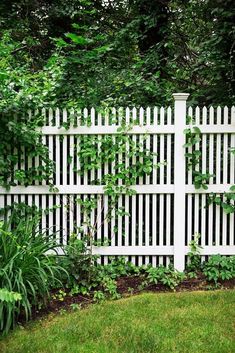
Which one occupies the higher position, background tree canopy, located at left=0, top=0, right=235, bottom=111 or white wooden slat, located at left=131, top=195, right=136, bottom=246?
background tree canopy, located at left=0, top=0, right=235, bottom=111

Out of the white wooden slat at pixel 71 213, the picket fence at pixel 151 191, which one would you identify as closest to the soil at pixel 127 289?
the picket fence at pixel 151 191

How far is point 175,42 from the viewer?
24.0ft

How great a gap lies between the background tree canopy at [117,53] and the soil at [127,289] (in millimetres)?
1910

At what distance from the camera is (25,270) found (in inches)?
133

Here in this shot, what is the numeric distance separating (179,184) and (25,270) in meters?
1.79

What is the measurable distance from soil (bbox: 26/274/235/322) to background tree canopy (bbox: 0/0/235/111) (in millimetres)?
1910

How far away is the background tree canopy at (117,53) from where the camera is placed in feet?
15.7

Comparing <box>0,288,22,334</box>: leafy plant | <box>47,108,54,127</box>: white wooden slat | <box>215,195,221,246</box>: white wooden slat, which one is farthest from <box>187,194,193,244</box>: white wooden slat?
<box>0,288,22,334</box>: leafy plant

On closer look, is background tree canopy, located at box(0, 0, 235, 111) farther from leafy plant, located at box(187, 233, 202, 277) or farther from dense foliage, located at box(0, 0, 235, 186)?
leafy plant, located at box(187, 233, 202, 277)

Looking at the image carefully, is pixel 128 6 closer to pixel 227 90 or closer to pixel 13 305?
pixel 227 90

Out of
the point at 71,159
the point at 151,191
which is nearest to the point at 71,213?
the point at 71,159

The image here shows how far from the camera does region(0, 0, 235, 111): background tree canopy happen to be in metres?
4.79

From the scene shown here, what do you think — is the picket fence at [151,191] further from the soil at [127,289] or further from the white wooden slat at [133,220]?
the soil at [127,289]

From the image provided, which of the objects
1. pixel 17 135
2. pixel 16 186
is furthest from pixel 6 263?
pixel 17 135
